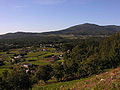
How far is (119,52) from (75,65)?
63.9 ft

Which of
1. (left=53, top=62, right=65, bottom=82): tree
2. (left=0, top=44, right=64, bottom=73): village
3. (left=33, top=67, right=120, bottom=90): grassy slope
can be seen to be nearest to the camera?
(left=33, top=67, right=120, bottom=90): grassy slope

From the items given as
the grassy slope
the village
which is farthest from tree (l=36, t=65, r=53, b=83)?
the grassy slope

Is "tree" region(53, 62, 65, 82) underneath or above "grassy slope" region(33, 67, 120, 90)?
underneath

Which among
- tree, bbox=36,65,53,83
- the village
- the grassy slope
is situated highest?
the grassy slope

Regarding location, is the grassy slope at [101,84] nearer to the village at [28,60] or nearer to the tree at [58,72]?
the tree at [58,72]

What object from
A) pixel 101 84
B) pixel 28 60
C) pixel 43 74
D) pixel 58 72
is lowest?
pixel 28 60

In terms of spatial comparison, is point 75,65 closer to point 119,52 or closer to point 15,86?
point 119,52

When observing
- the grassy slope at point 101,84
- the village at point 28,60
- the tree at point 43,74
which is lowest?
the village at point 28,60

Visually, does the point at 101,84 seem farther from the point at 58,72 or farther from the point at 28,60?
the point at 28,60

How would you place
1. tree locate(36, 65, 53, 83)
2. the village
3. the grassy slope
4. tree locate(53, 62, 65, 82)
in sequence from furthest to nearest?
the village → tree locate(53, 62, 65, 82) → tree locate(36, 65, 53, 83) → the grassy slope

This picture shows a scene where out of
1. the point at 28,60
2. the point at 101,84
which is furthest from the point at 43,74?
the point at 28,60

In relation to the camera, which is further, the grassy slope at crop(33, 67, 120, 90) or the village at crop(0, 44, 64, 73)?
the village at crop(0, 44, 64, 73)

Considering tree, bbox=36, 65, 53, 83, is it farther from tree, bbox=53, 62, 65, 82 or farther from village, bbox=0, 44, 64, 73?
village, bbox=0, 44, 64, 73

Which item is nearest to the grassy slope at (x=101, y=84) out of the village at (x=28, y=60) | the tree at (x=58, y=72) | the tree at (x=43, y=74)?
the tree at (x=43, y=74)
